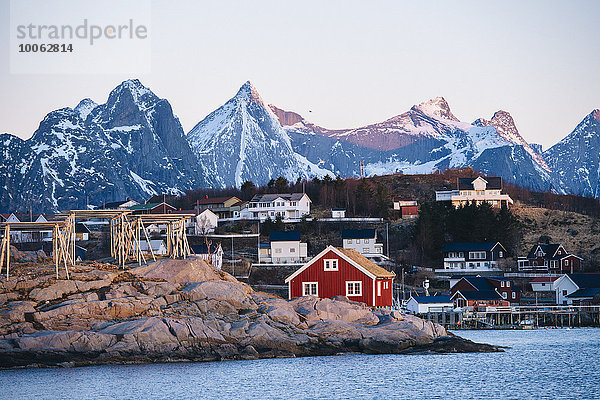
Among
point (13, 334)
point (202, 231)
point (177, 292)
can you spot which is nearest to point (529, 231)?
point (202, 231)

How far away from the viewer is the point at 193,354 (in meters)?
46.0

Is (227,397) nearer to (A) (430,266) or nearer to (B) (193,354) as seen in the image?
(B) (193,354)

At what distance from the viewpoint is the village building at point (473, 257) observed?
100812 millimetres

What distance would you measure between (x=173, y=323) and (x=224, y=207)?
3860 inches

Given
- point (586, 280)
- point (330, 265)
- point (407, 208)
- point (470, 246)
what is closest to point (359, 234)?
point (470, 246)

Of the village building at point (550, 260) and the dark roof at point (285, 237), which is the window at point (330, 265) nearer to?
the dark roof at point (285, 237)

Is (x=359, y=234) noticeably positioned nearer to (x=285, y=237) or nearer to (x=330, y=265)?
(x=285, y=237)

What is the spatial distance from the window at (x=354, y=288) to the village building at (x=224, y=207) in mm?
74921

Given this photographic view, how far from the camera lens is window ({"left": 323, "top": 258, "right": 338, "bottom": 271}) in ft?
207

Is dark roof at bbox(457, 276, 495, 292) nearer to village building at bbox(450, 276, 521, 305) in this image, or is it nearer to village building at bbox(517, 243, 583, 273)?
village building at bbox(450, 276, 521, 305)

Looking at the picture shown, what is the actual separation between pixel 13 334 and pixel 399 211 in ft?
295

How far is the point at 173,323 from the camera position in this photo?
45906 mm

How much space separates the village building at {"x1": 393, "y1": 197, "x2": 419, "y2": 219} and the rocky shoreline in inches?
2894

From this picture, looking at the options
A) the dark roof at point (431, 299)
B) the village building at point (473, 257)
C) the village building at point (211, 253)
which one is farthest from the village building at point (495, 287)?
the village building at point (211, 253)
